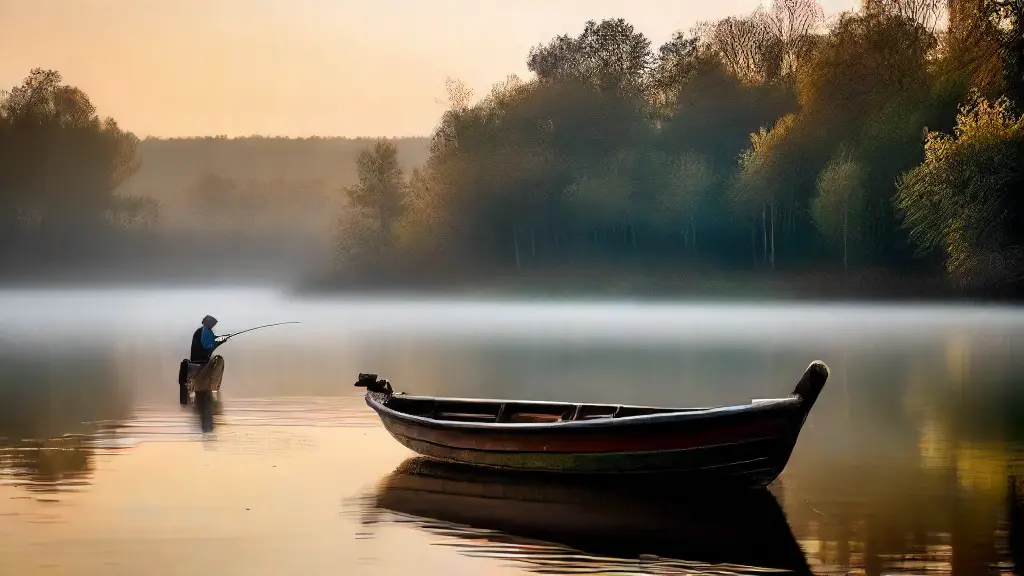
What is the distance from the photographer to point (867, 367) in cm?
3688

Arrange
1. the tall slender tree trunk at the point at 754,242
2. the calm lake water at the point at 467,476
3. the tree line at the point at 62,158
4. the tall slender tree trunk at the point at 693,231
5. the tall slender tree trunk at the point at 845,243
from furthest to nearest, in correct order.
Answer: the tree line at the point at 62,158 < the tall slender tree trunk at the point at 693,231 < the tall slender tree trunk at the point at 754,242 < the tall slender tree trunk at the point at 845,243 < the calm lake water at the point at 467,476

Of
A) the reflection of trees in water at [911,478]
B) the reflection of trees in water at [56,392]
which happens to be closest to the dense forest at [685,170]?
the reflection of trees in water at [911,478]

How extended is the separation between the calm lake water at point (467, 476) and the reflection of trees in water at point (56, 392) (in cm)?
9

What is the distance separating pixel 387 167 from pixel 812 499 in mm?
87302

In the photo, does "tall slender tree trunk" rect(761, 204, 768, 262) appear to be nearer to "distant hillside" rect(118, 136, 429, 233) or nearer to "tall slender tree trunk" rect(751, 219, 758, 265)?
"tall slender tree trunk" rect(751, 219, 758, 265)

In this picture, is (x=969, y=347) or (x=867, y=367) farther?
(x=969, y=347)

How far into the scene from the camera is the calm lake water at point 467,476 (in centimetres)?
1316

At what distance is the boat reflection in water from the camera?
1297 cm

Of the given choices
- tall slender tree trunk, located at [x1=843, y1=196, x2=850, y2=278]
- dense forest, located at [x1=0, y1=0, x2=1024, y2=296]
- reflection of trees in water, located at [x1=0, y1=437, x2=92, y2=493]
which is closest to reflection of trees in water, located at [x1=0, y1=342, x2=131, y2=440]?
reflection of trees in water, located at [x1=0, y1=437, x2=92, y2=493]

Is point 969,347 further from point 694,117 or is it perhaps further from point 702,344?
point 694,117

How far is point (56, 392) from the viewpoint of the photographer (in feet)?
99.1

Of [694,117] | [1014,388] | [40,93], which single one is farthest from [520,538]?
[40,93]

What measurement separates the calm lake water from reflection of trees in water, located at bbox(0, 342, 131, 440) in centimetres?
9

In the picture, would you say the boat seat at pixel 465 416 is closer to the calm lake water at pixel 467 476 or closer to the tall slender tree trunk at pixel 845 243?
the calm lake water at pixel 467 476
